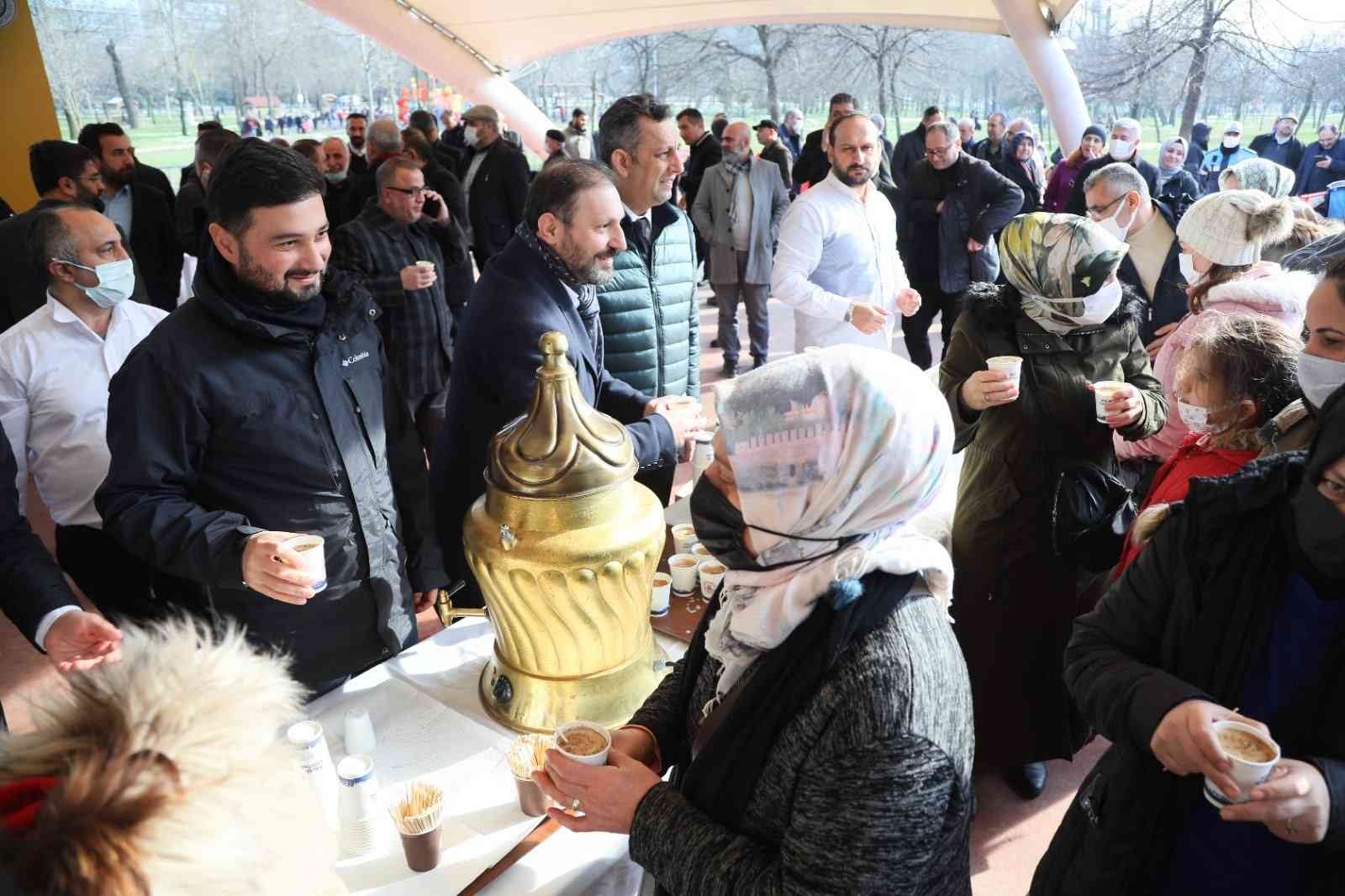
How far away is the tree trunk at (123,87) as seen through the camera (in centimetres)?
1145

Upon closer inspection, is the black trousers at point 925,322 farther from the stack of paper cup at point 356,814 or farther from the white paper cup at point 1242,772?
the stack of paper cup at point 356,814

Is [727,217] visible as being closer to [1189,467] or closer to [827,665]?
[1189,467]

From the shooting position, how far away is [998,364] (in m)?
2.11

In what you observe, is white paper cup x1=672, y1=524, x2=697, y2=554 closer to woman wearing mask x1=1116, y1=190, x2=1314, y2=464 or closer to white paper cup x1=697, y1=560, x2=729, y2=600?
white paper cup x1=697, y1=560, x2=729, y2=600

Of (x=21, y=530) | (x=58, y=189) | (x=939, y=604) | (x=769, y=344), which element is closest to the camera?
(x=939, y=604)

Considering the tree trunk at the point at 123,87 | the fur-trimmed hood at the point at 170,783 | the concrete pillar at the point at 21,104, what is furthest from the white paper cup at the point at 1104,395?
the tree trunk at the point at 123,87

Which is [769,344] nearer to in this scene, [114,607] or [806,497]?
[114,607]

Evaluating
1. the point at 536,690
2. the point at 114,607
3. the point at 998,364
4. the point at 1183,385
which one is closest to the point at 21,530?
the point at 114,607

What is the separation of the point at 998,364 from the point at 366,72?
1681 cm

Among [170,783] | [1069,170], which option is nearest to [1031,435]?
[170,783]

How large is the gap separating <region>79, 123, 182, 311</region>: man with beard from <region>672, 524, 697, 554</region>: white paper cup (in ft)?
12.8

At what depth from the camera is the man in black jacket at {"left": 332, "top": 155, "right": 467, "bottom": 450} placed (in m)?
3.96

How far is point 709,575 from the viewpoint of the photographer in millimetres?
2156

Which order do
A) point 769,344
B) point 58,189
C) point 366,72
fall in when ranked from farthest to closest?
point 366,72, point 769,344, point 58,189
